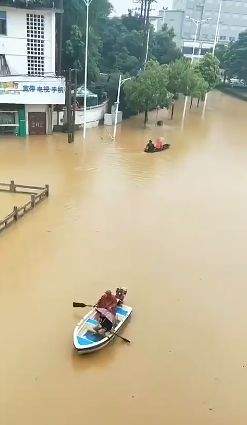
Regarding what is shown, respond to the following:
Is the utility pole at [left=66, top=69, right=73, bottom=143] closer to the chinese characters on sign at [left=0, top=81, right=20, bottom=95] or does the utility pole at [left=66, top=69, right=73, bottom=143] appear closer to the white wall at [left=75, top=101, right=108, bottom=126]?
the white wall at [left=75, top=101, right=108, bottom=126]

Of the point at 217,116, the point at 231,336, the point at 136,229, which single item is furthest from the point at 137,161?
the point at 217,116

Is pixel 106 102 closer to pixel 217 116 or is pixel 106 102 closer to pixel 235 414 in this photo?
pixel 217 116

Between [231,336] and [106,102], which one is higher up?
[106,102]

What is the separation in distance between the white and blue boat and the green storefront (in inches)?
765

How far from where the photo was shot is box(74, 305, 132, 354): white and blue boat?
8969 millimetres

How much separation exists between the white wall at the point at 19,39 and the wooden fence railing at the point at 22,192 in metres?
12.2

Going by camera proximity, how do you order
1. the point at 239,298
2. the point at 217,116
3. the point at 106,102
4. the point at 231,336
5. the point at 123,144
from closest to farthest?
the point at 231,336
the point at 239,298
the point at 123,144
the point at 106,102
the point at 217,116

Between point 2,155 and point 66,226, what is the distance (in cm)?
980

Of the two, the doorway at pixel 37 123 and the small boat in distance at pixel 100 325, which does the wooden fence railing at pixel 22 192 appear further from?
the doorway at pixel 37 123

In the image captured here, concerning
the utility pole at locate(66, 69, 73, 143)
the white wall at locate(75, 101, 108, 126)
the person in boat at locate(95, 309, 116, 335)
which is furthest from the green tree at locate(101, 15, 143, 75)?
the person in boat at locate(95, 309, 116, 335)

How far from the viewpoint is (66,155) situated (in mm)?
23688

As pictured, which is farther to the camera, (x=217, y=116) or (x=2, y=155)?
(x=217, y=116)

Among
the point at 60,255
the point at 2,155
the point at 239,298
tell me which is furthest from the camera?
the point at 2,155

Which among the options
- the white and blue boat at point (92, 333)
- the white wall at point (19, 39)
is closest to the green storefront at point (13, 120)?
the white wall at point (19, 39)
